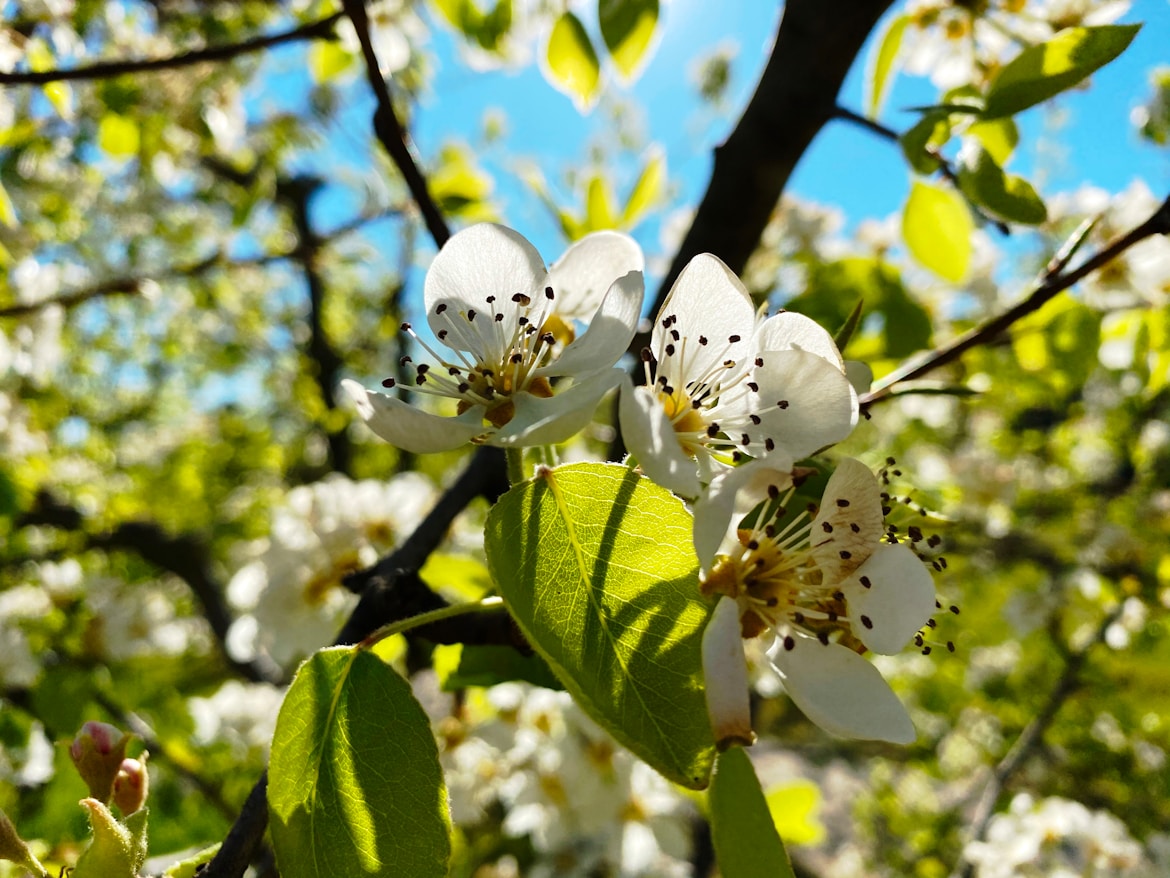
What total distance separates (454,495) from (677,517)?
26.9 inches

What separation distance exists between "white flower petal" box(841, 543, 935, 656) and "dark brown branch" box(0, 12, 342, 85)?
1.07 metres

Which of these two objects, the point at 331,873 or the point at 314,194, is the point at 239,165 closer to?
the point at 314,194

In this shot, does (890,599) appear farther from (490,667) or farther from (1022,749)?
(1022,749)

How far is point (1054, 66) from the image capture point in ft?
2.60

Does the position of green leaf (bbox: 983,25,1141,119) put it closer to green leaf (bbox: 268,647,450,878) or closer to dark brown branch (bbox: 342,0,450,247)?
dark brown branch (bbox: 342,0,450,247)

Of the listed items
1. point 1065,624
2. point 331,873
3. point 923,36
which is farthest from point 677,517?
point 1065,624

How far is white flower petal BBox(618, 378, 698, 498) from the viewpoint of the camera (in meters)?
0.54

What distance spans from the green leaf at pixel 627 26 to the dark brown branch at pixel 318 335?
3558mm

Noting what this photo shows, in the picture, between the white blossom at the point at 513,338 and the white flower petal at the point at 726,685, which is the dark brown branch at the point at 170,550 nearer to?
the white blossom at the point at 513,338

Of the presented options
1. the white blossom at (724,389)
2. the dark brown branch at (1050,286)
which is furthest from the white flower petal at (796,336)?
Answer: the dark brown branch at (1050,286)

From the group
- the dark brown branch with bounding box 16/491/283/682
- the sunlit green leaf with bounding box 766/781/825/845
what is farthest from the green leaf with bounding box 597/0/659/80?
the dark brown branch with bounding box 16/491/283/682

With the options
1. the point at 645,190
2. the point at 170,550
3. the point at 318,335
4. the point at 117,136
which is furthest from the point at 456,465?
the point at 645,190

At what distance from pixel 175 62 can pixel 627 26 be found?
2.43ft

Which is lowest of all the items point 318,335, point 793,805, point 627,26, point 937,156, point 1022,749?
point 1022,749
